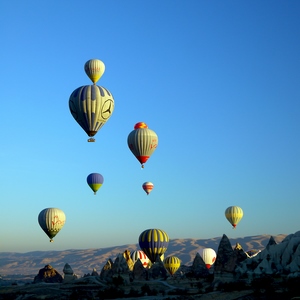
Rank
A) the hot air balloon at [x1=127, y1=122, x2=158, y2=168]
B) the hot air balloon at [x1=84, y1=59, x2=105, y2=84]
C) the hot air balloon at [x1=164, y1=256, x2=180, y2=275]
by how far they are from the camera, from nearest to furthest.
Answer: the hot air balloon at [x1=84, y1=59, x2=105, y2=84] → the hot air balloon at [x1=127, y1=122, x2=158, y2=168] → the hot air balloon at [x1=164, y1=256, x2=180, y2=275]

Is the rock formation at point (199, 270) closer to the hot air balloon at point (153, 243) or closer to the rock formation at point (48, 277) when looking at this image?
the hot air balloon at point (153, 243)

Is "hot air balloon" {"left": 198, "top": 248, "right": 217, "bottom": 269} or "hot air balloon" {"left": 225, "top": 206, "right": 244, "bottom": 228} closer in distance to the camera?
"hot air balloon" {"left": 225, "top": 206, "right": 244, "bottom": 228}

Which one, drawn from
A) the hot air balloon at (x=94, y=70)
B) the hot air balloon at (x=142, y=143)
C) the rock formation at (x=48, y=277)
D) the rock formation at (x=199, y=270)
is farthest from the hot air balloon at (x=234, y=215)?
the hot air balloon at (x=94, y=70)

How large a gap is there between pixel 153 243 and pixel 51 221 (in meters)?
17.0

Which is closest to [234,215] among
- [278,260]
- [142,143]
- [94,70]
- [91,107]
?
[142,143]

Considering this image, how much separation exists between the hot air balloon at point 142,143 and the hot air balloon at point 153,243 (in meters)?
14.7

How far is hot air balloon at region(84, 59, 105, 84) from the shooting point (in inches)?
2908

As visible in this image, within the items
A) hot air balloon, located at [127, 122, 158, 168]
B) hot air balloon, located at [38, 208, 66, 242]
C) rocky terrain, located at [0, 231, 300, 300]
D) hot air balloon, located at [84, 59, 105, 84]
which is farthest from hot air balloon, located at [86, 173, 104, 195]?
hot air balloon, located at [84, 59, 105, 84]

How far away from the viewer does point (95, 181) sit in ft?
299

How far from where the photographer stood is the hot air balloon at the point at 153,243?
291ft

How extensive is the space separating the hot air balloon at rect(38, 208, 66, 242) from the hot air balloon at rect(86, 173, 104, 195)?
7.19 m

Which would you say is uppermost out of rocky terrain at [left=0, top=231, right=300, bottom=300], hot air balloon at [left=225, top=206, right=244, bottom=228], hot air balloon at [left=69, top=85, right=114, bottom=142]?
hot air balloon at [left=69, top=85, right=114, bottom=142]

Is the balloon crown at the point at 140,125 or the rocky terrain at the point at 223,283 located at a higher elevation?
the balloon crown at the point at 140,125

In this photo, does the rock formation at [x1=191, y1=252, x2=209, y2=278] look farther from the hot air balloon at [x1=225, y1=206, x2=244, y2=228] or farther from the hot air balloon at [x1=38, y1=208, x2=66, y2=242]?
the hot air balloon at [x1=225, y1=206, x2=244, y2=228]
